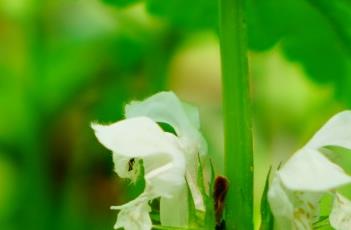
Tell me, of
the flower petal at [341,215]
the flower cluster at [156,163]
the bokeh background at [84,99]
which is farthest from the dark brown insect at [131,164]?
the bokeh background at [84,99]

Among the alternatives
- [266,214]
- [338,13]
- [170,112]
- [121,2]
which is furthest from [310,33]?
[266,214]

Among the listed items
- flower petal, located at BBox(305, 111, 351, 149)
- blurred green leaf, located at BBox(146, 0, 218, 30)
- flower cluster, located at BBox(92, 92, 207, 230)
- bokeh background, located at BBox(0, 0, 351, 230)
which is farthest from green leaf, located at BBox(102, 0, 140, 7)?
bokeh background, located at BBox(0, 0, 351, 230)

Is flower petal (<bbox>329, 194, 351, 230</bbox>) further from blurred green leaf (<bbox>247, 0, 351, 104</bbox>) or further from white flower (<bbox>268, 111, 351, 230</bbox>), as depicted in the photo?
blurred green leaf (<bbox>247, 0, 351, 104</bbox>)

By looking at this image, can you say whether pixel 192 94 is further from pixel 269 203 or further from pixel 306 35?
pixel 269 203

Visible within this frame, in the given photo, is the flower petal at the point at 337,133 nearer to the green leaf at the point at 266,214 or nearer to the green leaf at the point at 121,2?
the green leaf at the point at 266,214

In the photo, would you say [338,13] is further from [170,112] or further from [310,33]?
[170,112]

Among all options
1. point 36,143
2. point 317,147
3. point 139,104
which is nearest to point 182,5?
point 139,104
